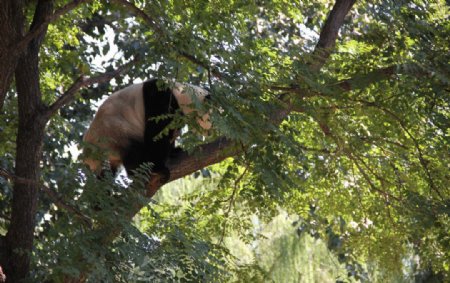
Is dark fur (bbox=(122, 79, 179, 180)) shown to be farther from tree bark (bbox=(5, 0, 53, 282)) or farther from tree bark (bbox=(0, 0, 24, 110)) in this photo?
tree bark (bbox=(0, 0, 24, 110))

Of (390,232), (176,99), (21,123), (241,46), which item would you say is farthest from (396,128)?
(21,123)

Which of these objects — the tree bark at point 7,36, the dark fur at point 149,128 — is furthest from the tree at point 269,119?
the dark fur at point 149,128

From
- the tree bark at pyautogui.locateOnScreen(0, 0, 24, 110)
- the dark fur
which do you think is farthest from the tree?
the dark fur

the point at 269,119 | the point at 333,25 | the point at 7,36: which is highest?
the point at 333,25

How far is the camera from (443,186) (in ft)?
15.3

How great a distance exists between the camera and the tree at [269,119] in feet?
11.1

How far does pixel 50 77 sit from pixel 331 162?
2.00 m

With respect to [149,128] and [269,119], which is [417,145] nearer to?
[269,119]

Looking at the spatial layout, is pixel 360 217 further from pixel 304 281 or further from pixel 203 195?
pixel 304 281

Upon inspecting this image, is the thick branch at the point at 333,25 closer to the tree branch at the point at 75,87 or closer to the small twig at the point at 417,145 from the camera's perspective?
the small twig at the point at 417,145

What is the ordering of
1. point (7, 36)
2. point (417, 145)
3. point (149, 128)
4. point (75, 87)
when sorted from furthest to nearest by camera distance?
point (149, 128) < point (417, 145) < point (75, 87) < point (7, 36)

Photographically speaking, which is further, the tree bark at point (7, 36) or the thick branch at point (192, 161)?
the thick branch at point (192, 161)

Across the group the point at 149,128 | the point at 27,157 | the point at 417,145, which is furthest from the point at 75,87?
the point at 417,145

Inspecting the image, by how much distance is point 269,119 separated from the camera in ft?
11.7
